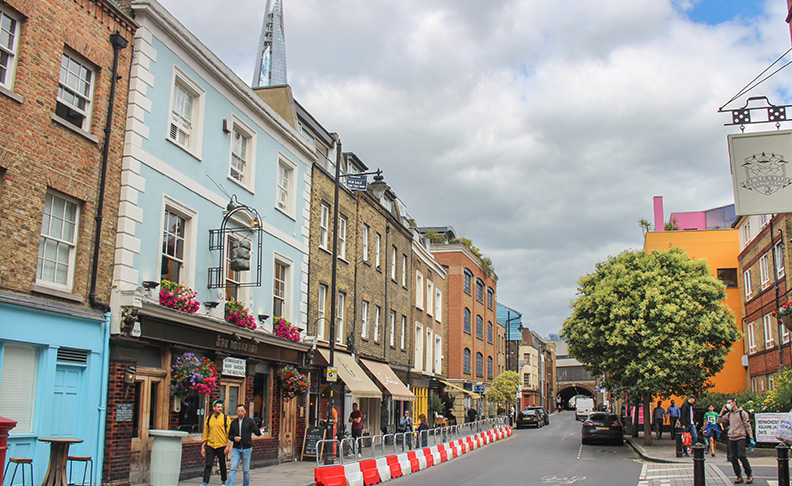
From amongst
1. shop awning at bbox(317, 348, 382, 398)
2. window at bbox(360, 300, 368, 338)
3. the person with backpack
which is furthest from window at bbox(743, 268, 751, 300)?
the person with backpack

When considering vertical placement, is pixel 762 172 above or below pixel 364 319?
above

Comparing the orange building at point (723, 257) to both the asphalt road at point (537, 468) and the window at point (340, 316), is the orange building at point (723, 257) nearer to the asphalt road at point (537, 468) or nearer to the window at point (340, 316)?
the asphalt road at point (537, 468)

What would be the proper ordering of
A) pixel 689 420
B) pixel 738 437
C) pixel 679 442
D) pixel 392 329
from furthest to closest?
pixel 392 329
pixel 679 442
pixel 689 420
pixel 738 437

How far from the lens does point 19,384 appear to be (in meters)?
11.2

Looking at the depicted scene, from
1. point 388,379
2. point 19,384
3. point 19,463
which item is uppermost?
point 388,379

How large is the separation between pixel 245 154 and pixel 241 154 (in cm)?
21

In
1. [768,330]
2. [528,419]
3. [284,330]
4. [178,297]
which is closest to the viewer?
[178,297]

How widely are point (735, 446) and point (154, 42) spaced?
46.4 ft

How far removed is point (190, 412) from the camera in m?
15.5

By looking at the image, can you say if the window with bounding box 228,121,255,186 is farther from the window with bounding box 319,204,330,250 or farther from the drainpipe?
the window with bounding box 319,204,330,250

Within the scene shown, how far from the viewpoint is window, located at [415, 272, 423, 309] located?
119 feet

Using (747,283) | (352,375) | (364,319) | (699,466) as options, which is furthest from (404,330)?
(699,466)

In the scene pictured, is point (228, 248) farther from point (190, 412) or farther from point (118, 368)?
point (118, 368)

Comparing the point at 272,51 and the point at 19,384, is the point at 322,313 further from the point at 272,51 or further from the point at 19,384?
the point at 272,51
